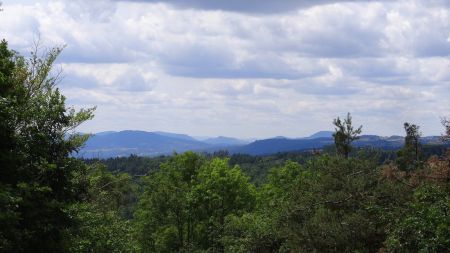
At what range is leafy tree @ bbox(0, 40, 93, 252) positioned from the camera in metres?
13.4

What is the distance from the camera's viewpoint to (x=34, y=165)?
14.6 metres

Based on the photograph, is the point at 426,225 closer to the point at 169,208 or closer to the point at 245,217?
the point at 245,217

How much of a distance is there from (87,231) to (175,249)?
74.0 feet

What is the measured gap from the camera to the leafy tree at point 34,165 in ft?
43.9

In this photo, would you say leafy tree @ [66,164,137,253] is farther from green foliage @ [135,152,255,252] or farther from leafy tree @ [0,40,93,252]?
green foliage @ [135,152,255,252]

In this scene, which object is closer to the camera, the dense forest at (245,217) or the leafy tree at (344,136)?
the dense forest at (245,217)

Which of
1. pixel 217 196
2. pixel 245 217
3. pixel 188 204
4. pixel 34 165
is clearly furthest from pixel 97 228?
pixel 217 196

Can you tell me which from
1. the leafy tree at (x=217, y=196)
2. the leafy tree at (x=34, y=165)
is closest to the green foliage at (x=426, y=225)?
the leafy tree at (x=34, y=165)

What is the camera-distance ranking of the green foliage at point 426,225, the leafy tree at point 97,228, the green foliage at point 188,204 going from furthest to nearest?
the green foliage at point 188,204 → the leafy tree at point 97,228 → the green foliage at point 426,225

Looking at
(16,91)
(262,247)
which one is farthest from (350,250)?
(16,91)

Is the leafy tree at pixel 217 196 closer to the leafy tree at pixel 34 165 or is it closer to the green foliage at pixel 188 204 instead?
the green foliage at pixel 188 204

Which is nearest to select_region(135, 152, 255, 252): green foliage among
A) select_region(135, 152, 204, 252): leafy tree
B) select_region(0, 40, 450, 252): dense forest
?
select_region(135, 152, 204, 252): leafy tree

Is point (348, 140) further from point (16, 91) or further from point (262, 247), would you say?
point (16, 91)

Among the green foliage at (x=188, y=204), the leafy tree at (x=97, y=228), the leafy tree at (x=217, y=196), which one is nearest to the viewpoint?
the leafy tree at (x=97, y=228)
